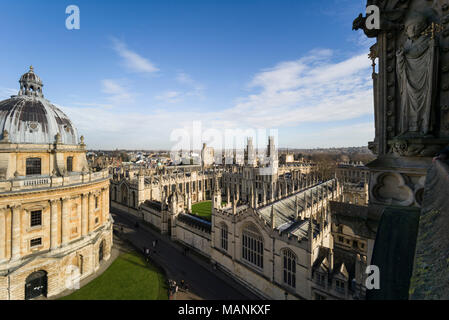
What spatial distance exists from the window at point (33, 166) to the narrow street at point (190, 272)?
1552 cm

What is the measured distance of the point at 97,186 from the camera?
2423 cm

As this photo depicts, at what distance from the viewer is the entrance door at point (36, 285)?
730 inches

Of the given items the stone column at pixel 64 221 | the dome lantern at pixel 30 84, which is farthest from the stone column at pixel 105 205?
the dome lantern at pixel 30 84

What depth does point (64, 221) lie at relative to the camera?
20375mm

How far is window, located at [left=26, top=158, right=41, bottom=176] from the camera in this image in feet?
68.2

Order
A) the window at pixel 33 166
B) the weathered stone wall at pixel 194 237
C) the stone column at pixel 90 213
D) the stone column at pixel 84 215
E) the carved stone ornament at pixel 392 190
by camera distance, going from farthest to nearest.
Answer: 1. the weathered stone wall at pixel 194 237
2. the stone column at pixel 90 213
3. the stone column at pixel 84 215
4. the window at pixel 33 166
5. the carved stone ornament at pixel 392 190

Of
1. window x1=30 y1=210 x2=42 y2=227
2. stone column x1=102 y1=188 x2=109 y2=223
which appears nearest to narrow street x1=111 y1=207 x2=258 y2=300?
stone column x1=102 y1=188 x2=109 y2=223

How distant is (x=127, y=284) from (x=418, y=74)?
25.8 meters

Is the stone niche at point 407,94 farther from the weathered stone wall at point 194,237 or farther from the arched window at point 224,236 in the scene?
the weathered stone wall at point 194,237

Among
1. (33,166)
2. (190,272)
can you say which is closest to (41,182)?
(33,166)

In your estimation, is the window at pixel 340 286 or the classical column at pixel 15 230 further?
the classical column at pixel 15 230
